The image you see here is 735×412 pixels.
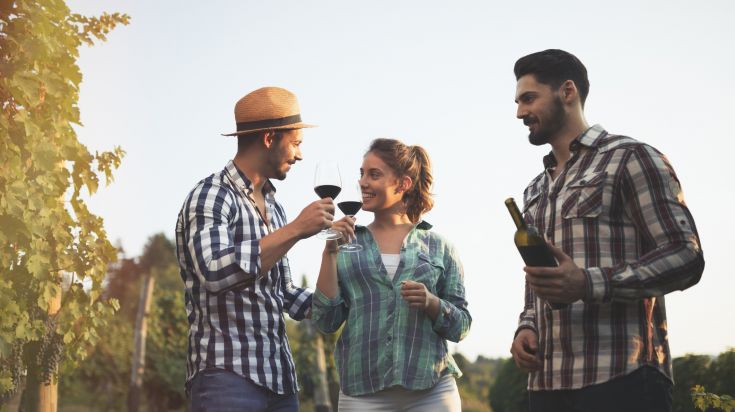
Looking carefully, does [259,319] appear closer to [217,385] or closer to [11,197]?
[217,385]

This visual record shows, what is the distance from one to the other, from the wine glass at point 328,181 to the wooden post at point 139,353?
15468mm

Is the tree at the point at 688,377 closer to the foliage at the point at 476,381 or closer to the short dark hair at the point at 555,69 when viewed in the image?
the short dark hair at the point at 555,69

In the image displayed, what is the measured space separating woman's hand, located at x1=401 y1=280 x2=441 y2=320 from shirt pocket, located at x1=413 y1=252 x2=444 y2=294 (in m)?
0.21

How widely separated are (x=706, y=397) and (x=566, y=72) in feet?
10.1

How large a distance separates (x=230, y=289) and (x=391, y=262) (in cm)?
136

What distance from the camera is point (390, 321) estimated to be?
170 inches

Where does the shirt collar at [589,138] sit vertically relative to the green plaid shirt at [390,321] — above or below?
above

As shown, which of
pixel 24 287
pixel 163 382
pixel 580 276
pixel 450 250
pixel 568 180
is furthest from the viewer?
pixel 163 382

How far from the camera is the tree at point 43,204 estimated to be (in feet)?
19.3

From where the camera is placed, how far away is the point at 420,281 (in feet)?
14.5

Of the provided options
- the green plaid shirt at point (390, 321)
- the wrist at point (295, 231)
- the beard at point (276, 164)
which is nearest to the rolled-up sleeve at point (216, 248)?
A: the wrist at point (295, 231)

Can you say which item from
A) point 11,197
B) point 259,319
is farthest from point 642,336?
point 11,197

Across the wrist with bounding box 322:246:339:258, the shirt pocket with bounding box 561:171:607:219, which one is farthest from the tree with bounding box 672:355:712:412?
the shirt pocket with bounding box 561:171:607:219

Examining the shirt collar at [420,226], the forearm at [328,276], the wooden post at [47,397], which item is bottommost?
the wooden post at [47,397]
